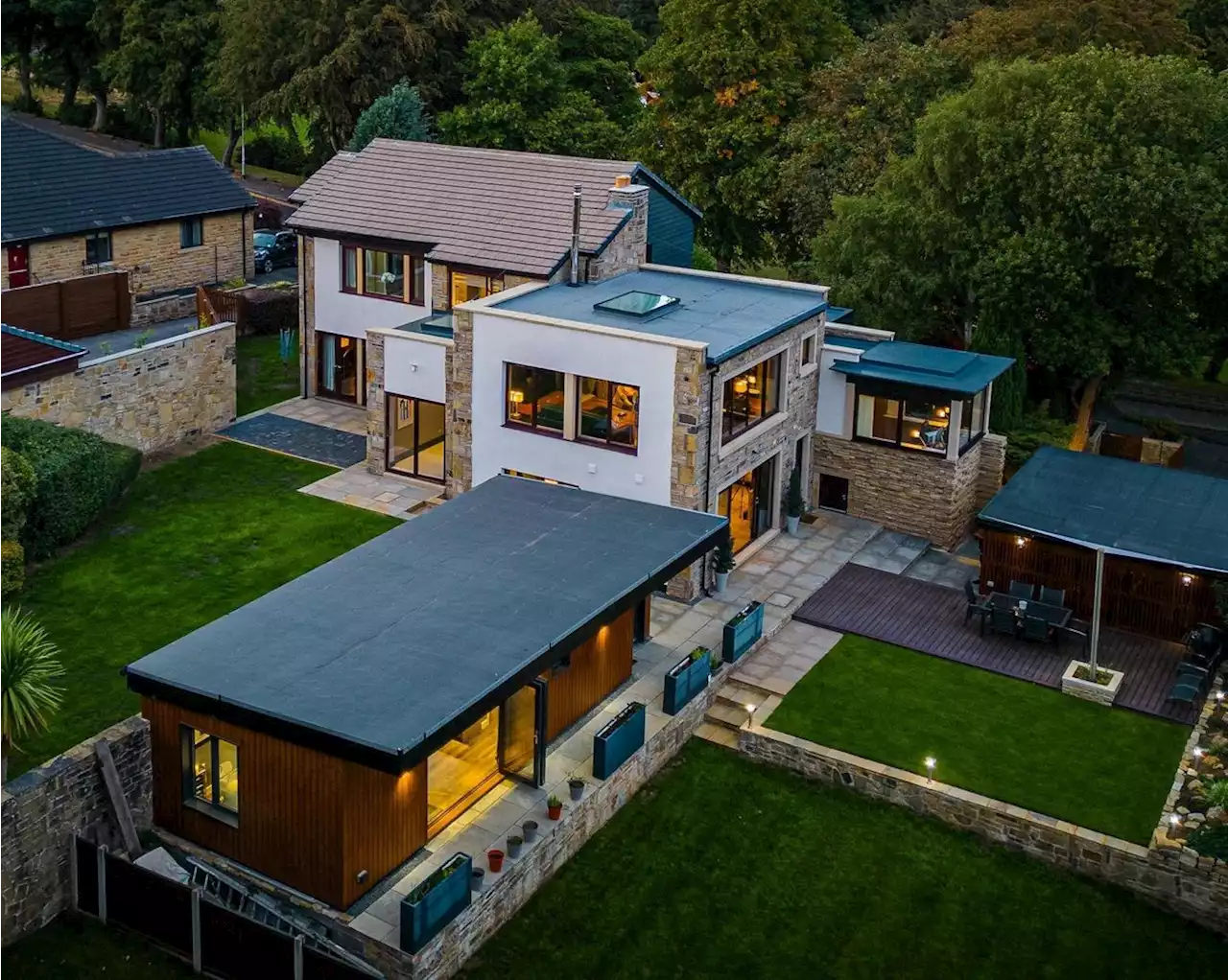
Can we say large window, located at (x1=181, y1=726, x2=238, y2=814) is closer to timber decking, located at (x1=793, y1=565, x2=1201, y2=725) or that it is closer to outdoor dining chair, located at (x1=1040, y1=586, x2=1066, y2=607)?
timber decking, located at (x1=793, y1=565, x2=1201, y2=725)

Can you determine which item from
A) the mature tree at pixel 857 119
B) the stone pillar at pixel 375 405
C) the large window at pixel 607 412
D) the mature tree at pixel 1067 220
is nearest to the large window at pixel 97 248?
the stone pillar at pixel 375 405

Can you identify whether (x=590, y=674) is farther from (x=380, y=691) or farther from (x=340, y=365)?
(x=340, y=365)

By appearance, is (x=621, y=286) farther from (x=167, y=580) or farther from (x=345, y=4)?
(x=345, y=4)

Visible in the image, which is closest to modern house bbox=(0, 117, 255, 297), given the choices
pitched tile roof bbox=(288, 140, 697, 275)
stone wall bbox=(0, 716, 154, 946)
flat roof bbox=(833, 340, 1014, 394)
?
pitched tile roof bbox=(288, 140, 697, 275)

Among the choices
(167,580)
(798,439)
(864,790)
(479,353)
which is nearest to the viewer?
A: (864,790)

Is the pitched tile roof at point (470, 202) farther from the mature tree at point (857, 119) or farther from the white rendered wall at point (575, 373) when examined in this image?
the mature tree at point (857, 119)

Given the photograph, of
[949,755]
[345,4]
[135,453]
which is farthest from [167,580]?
[345,4]
